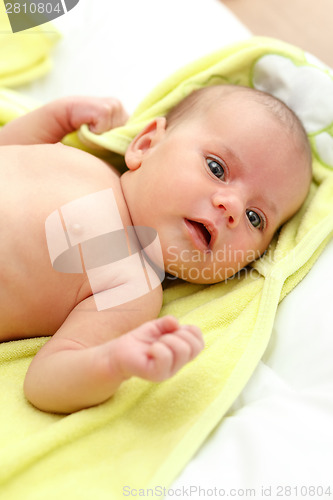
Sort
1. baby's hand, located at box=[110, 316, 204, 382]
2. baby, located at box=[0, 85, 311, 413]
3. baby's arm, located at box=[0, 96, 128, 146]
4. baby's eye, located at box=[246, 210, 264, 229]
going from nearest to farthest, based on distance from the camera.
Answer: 1. baby's hand, located at box=[110, 316, 204, 382]
2. baby, located at box=[0, 85, 311, 413]
3. baby's eye, located at box=[246, 210, 264, 229]
4. baby's arm, located at box=[0, 96, 128, 146]

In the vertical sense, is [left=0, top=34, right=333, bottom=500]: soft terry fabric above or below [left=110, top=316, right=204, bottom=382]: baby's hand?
below

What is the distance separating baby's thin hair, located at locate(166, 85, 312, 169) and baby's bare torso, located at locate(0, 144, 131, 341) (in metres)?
0.28

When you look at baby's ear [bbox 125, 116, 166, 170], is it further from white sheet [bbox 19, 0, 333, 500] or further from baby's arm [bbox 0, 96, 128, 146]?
white sheet [bbox 19, 0, 333, 500]

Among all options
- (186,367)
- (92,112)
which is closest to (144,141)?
(92,112)

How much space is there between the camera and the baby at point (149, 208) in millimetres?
911

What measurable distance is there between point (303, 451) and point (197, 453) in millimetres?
168

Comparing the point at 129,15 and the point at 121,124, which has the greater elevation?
the point at 129,15

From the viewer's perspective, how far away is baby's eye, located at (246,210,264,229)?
1.06 m

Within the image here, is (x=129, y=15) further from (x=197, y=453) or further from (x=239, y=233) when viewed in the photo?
(x=197, y=453)

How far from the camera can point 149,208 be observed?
3.28 ft

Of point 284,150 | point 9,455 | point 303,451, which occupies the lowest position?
point 303,451

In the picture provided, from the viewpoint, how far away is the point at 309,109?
47.0 inches

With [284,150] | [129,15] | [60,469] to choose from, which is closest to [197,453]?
[60,469]

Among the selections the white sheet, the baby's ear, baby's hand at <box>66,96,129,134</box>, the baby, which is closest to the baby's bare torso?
the baby
